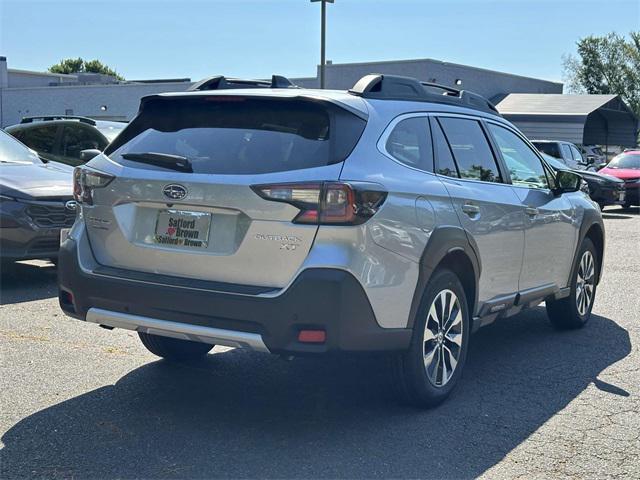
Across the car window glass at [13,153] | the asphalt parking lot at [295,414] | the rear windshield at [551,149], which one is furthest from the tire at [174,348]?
the rear windshield at [551,149]

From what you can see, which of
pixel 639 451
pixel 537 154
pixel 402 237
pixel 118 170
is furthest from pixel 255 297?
pixel 537 154

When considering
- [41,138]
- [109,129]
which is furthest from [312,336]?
[109,129]

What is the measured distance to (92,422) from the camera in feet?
14.8

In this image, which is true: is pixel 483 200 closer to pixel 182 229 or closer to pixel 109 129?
pixel 182 229

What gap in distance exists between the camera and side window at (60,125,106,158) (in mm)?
12656

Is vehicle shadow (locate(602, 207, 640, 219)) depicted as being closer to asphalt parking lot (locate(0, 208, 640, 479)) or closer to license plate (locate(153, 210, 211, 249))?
asphalt parking lot (locate(0, 208, 640, 479))

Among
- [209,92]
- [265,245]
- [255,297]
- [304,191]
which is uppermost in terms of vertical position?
[209,92]

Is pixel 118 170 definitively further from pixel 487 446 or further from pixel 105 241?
pixel 487 446

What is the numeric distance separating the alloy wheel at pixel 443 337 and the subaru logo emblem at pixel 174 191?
5.08ft

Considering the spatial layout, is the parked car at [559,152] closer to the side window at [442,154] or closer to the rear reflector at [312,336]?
the side window at [442,154]

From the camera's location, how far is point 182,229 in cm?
440

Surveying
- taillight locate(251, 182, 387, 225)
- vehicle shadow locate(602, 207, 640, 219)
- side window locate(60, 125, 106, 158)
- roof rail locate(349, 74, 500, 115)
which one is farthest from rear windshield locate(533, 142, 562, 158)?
taillight locate(251, 182, 387, 225)

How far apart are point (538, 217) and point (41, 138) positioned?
352 inches

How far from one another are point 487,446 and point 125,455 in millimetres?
1852
